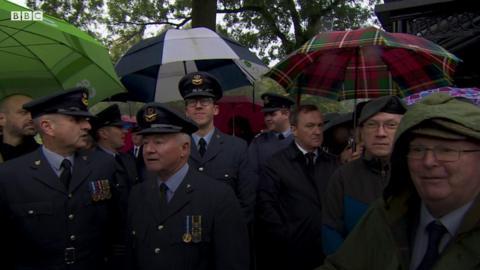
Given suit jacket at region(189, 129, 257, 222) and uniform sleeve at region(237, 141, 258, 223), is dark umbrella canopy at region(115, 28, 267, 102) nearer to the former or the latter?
suit jacket at region(189, 129, 257, 222)

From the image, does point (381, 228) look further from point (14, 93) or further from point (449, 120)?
point (14, 93)

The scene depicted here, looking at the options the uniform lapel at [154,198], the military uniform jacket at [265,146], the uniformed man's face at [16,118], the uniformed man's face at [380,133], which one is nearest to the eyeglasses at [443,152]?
the uniformed man's face at [380,133]

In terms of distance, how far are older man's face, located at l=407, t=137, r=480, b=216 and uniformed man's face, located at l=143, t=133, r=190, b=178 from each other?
5.11 feet

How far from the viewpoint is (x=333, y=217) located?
308 cm

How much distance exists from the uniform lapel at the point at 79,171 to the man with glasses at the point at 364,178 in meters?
1.57

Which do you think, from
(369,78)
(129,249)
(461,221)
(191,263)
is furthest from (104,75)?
(461,221)

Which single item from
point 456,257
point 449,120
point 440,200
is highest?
point 449,120

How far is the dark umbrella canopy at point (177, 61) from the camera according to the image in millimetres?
4566

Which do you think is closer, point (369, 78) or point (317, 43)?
point (317, 43)

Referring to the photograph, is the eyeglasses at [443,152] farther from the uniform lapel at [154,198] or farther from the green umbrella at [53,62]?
the green umbrella at [53,62]

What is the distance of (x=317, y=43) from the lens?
3.68 meters

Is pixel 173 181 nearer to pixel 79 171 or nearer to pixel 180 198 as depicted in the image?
pixel 180 198

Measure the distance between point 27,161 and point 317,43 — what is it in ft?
7.06

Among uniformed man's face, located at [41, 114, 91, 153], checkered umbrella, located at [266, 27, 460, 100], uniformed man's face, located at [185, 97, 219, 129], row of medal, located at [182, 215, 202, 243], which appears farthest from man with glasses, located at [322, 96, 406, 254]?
uniformed man's face, located at [41, 114, 91, 153]
